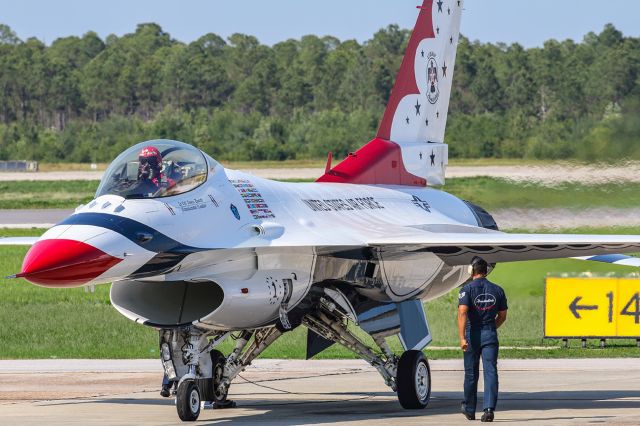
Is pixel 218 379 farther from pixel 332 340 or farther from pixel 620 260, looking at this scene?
pixel 620 260

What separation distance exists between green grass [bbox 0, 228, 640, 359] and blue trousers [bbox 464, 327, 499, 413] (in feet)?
27.3

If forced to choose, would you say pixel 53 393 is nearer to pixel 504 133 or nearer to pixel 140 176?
pixel 140 176

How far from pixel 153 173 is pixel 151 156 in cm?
21

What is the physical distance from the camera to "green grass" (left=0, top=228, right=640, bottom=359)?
2516 centimetres

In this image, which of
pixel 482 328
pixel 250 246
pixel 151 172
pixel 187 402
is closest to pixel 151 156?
pixel 151 172

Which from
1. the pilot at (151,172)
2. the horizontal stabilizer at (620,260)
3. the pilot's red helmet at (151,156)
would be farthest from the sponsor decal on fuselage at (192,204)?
the horizontal stabilizer at (620,260)

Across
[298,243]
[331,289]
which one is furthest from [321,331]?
[298,243]

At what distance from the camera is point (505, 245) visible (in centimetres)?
1753

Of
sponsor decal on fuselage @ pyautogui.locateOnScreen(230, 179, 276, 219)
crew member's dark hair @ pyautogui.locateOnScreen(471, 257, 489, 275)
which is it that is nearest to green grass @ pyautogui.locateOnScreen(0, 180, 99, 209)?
sponsor decal on fuselage @ pyautogui.locateOnScreen(230, 179, 276, 219)

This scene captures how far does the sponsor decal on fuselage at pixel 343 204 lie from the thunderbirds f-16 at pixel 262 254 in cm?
3

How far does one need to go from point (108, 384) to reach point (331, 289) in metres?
4.66

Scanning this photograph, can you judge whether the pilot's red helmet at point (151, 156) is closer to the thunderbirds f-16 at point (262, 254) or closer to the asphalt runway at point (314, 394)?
the thunderbirds f-16 at point (262, 254)

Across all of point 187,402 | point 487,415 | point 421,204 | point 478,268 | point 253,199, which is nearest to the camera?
point 187,402

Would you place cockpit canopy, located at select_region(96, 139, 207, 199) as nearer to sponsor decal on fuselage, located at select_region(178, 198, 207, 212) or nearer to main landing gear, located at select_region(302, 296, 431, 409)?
sponsor decal on fuselage, located at select_region(178, 198, 207, 212)
